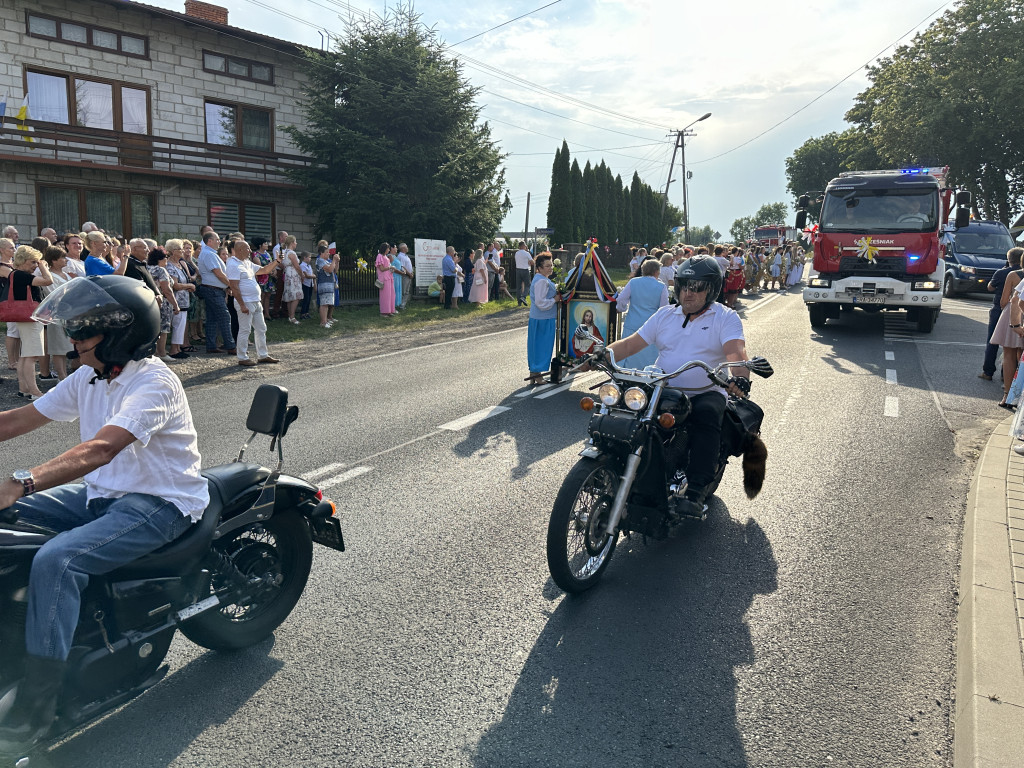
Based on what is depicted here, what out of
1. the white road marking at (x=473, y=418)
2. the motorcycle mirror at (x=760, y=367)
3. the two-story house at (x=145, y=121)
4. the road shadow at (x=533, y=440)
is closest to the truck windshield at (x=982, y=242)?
the road shadow at (x=533, y=440)

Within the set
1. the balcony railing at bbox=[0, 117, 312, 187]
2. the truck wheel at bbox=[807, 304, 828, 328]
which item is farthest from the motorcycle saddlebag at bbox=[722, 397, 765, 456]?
the balcony railing at bbox=[0, 117, 312, 187]

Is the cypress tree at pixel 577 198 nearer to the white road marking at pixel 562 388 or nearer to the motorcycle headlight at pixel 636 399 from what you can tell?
the white road marking at pixel 562 388

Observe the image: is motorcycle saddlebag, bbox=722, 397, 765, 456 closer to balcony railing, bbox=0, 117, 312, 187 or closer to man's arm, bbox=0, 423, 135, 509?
man's arm, bbox=0, 423, 135, 509

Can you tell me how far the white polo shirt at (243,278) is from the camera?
36.6ft

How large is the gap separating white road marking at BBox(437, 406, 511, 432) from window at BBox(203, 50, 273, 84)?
67.4 ft

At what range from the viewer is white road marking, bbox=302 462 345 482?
5.89 m

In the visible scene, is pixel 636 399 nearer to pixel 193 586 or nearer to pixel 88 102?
pixel 193 586

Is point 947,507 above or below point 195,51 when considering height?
below

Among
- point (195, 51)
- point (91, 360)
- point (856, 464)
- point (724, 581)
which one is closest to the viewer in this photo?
point (91, 360)

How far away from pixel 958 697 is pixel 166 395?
3.42 m

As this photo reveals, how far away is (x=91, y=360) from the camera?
2758 millimetres

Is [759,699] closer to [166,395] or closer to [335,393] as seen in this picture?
[166,395]

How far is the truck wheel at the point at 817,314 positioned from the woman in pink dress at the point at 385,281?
32.1ft

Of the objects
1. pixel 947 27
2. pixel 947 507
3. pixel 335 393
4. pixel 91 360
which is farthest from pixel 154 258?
pixel 947 27
